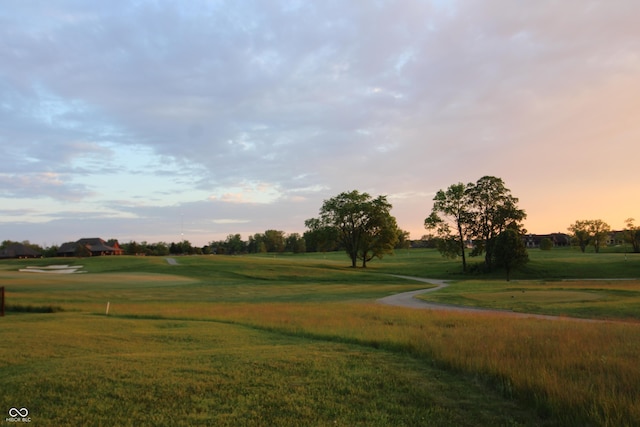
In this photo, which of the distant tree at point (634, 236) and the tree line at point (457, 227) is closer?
the tree line at point (457, 227)

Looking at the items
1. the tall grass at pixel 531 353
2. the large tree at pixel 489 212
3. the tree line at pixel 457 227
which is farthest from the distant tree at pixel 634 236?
the tall grass at pixel 531 353

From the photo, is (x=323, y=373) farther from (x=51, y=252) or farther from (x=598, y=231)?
(x=51, y=252)

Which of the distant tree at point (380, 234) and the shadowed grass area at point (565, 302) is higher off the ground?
the distant tree at point (380, 234)

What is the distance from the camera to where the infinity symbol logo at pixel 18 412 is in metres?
6.90

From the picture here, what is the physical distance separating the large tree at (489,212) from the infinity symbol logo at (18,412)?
6681 centimetres

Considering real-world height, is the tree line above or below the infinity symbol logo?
above

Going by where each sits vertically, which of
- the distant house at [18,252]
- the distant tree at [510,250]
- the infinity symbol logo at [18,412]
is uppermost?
the distant house at [18,252]

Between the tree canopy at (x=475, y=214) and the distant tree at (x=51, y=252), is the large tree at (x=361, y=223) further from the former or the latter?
the distant tree at (x=51, y=252)

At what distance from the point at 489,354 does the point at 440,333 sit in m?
4.56

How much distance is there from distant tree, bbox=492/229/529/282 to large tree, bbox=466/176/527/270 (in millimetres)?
8925

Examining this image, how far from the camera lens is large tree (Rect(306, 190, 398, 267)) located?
87.4 meters

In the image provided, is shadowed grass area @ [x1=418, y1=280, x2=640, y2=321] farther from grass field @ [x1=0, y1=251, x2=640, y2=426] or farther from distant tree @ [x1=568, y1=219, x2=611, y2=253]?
distant tree @ [x1=568, y1=219, x2=611, y2=253]

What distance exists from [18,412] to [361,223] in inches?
3272

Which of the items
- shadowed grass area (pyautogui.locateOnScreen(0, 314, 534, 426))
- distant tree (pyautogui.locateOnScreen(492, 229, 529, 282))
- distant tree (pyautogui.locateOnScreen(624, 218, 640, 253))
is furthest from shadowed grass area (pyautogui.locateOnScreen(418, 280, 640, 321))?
distant tree (pyautogui.locateOnScreen(624, 218, 640, 253))
